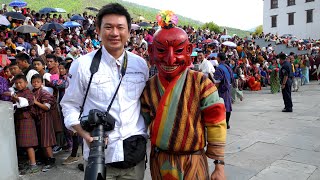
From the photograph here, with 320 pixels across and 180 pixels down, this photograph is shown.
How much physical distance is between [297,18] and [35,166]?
35.7 meters

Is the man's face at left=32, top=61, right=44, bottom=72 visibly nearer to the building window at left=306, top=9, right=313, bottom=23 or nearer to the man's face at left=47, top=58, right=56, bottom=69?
the man's face at left=47, top=58, right=56, bottom=69

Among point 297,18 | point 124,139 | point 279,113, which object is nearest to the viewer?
point 124,139

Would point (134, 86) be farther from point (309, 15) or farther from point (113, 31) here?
point (309, 15)

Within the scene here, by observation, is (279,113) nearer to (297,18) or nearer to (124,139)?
(124,139)

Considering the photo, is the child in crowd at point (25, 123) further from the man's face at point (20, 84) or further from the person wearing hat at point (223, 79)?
the person wearing hat at point (223, 79)

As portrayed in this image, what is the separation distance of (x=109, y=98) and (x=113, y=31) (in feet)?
1.41

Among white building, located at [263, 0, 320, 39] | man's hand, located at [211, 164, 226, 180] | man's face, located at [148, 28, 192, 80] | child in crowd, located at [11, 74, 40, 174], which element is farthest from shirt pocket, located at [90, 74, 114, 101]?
white building, located at [263, 0, 320, 39]

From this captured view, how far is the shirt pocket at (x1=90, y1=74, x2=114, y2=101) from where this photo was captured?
6.36ft

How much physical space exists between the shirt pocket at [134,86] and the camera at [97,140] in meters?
0.29

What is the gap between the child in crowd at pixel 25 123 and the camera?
163 inches

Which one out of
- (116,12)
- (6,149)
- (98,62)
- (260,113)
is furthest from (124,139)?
(260,113)

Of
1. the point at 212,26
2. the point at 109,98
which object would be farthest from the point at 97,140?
the point at 212,26

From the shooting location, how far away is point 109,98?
1.95 metres

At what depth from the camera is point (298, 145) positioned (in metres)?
5.29
